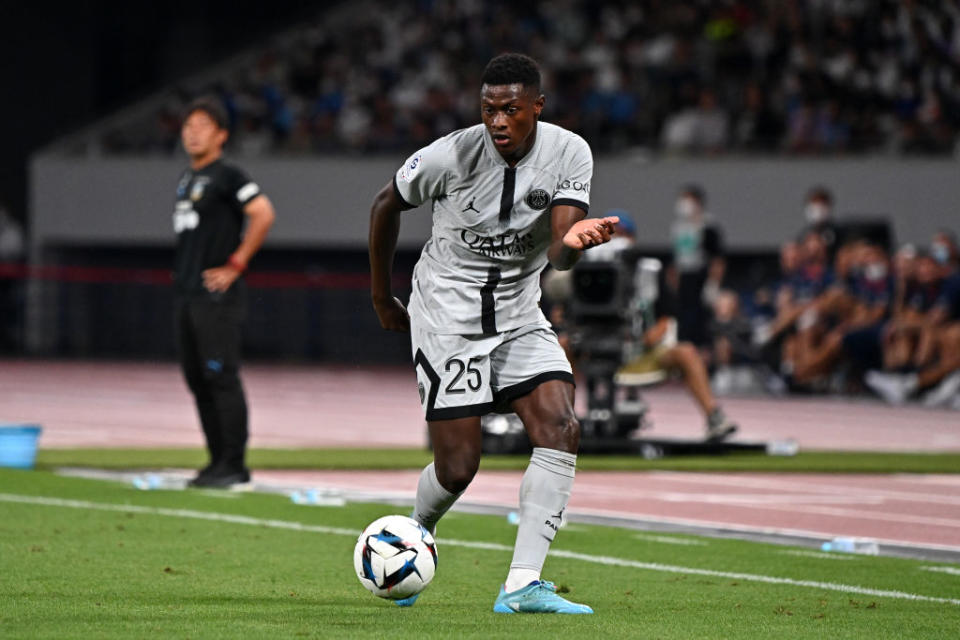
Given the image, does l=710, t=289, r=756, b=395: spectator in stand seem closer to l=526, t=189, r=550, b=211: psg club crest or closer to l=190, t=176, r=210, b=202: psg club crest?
l=190, t=176, r=210, b=202: psg club crest

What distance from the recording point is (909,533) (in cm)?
974

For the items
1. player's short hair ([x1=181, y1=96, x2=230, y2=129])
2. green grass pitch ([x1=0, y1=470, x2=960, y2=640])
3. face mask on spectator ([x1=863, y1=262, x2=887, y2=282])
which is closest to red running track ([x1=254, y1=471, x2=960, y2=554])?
green grass pitch ([x1=0, y1=470, x2=960, y2=640])

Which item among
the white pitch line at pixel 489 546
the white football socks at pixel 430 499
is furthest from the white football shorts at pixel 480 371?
the white pitch line at pixel 489 546

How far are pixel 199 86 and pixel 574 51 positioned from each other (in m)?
8.65

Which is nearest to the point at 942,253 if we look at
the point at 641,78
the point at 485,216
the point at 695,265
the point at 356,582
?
the point at 695,265

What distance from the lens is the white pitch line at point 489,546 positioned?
7297 millimetres

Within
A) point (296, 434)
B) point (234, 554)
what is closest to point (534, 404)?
point (234, 554)

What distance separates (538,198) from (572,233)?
483 millimetres

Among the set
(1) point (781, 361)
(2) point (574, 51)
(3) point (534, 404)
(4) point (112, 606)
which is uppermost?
(2) point (574, 51)

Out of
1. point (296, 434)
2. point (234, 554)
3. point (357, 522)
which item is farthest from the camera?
point (296, 434)

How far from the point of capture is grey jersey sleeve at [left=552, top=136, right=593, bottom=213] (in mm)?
6293

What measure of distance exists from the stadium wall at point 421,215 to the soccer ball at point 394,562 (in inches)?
835

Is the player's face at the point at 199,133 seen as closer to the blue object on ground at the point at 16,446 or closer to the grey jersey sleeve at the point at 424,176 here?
the blue object on ground at the point at 16,446

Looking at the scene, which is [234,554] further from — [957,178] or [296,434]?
[957,178]
